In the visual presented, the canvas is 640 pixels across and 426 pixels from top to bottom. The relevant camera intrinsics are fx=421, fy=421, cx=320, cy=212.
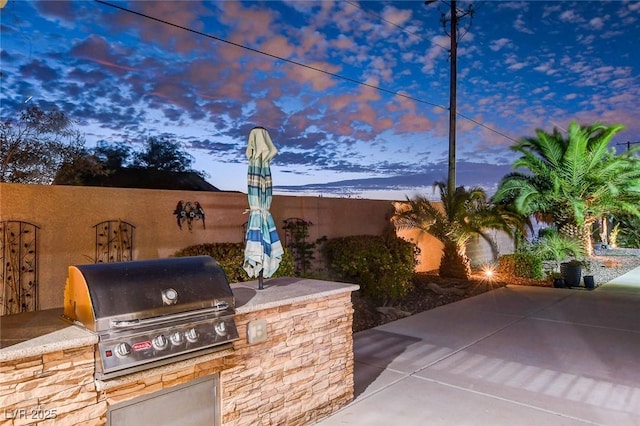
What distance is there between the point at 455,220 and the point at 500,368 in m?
6.75

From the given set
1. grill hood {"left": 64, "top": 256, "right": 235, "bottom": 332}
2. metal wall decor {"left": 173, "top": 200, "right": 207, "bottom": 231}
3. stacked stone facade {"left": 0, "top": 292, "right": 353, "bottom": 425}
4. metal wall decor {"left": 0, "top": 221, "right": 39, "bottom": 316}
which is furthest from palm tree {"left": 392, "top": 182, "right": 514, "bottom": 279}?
grill hood {"left": 64, "top": 256, "right": 235, "bottom": 332}

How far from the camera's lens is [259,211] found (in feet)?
12.0

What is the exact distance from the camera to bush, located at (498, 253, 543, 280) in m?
11.7

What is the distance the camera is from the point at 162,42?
9.51 m

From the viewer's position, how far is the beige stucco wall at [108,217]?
566cm

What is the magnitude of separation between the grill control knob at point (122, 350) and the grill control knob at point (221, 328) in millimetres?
556

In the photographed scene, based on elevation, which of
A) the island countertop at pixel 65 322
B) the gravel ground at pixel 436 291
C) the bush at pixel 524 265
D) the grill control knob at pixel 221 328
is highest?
the island countertop at pixel 65 322

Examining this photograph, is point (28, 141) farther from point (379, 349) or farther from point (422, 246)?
point (422, 246)

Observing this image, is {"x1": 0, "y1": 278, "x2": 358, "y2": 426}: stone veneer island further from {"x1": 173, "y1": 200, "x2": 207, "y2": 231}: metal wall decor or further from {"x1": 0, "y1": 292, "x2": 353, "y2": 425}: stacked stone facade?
{"x1": 173, "y1": 200, "x2": 207, "y2": 231}: metal wall decor

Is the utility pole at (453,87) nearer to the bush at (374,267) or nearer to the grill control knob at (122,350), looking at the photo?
the bush at (374,267)

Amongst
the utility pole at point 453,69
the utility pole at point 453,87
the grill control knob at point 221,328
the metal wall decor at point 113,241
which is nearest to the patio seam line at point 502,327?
the grill control knob at point 221,328

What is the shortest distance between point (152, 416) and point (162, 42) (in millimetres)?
9013

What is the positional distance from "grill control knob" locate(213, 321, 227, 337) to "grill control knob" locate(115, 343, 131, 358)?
556 mm

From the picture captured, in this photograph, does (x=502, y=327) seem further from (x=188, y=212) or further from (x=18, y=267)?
(x=18, y=267)
